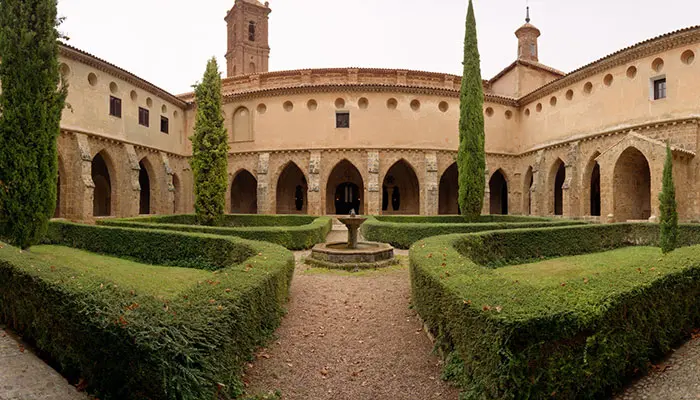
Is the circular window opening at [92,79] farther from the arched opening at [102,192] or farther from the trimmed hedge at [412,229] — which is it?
the trimmed hedge at [412,229]

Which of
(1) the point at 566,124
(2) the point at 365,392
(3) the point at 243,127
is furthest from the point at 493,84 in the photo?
(2) the point at 365,392

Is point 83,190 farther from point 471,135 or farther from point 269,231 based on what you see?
point 471,135

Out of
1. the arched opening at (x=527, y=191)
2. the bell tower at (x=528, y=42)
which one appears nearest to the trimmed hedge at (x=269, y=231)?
the arched opening at (x=527, y=191)

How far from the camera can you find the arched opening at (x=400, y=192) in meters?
28.4

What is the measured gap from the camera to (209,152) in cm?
1662

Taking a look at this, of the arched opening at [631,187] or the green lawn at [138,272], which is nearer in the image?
the green lawn at [138,272]

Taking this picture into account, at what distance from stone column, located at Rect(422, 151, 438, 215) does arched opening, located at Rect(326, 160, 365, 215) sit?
226 inches

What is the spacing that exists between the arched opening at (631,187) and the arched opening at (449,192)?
1167cm

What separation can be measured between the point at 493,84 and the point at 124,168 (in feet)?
90.2

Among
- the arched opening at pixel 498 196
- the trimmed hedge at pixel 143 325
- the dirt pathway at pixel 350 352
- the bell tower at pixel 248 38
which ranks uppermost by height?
the bell tower at pixel 248 38

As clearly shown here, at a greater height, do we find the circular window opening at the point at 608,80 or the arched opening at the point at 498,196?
the circular window opening at the point at 608,80

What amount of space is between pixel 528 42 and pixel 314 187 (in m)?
24.0

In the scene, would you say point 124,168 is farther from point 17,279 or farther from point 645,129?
point 645,129

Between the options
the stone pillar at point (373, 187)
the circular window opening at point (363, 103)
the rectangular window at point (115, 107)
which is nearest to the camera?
the rectangular window at point (115, 107)
